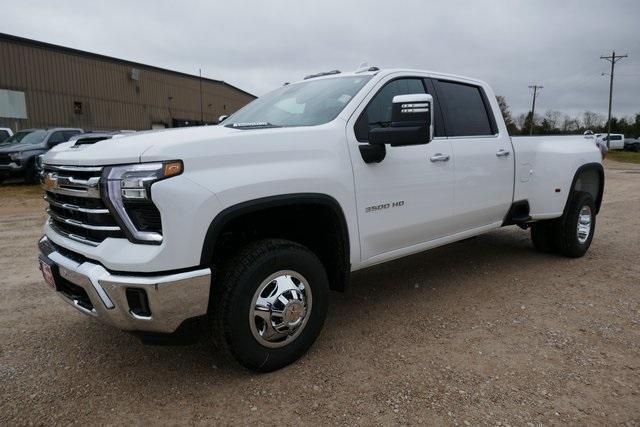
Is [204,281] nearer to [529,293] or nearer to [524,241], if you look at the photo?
[529,293]

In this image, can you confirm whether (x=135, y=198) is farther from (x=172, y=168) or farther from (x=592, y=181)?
(x=592, y=181)

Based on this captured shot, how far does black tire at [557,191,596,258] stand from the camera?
5.18m

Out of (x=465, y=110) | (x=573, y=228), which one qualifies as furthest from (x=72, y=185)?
(x=573, y=228)

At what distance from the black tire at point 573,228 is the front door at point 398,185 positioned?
2.09 metres

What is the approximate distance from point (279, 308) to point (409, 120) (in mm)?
1369

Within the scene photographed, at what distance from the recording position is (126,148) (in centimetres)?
246

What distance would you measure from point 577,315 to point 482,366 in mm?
1297

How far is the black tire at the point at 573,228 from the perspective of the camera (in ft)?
17.0

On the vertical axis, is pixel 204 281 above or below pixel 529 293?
above

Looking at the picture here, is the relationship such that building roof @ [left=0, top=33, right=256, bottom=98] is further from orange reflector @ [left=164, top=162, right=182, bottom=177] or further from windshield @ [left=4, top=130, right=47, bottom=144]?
orange reflector @ [left=164, top=162, right=182, bottom=177]

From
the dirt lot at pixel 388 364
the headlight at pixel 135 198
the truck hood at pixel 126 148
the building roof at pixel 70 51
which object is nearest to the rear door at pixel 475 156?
the dirt lot at pixel 388 364

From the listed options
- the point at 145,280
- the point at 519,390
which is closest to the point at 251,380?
the point at 145,280

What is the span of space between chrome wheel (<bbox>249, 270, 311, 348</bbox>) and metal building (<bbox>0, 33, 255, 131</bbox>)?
2221 cm

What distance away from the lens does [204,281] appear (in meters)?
2.46
